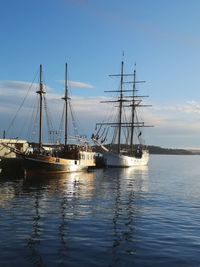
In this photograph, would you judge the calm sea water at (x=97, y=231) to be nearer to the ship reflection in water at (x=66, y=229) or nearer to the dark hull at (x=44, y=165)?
the ship reflection in water at (x=66, y=229)

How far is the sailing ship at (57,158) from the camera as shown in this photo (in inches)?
2409

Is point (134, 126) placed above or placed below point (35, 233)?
above

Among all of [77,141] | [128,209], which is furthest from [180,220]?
[77,141]

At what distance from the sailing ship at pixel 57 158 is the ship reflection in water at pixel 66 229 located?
76.6ft

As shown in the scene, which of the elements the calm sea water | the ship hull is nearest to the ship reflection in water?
A: the calm sea water

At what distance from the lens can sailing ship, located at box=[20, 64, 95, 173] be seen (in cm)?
6119

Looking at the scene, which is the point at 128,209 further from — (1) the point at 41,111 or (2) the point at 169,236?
(1) the point at 41,111

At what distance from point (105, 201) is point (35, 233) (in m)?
14.3

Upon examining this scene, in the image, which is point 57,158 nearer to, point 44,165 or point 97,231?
point 44,165

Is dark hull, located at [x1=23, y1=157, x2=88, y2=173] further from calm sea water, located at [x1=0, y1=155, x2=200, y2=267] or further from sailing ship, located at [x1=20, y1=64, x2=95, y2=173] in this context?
calm sea water, located at [x1=0, y1=155, x2=200, y2=267]

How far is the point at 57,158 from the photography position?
6506 centimetres

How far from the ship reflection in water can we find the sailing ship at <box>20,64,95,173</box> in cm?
2336

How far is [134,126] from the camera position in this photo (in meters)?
119

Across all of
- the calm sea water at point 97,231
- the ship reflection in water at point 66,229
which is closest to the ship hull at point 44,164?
the ship reflection in water at point 66,229
